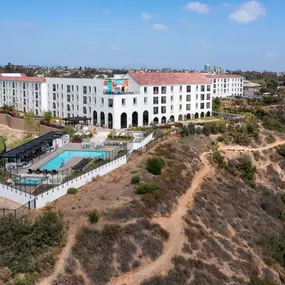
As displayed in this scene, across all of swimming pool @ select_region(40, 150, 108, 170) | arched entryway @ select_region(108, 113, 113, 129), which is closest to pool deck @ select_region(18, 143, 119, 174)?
swimming pool @ select_region(40, 150, 108, 170)

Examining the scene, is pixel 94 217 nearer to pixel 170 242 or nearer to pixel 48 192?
pixel 48 192

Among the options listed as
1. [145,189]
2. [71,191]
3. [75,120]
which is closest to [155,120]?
[75,120]

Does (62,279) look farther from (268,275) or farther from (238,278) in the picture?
(268,275)

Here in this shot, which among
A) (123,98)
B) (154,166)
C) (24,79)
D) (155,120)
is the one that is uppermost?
(24,79)

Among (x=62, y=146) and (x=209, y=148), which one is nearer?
(x=62, y=146)

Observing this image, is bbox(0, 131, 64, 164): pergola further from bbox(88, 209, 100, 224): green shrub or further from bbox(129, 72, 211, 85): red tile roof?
bbox(129, 72, 211, 85): red tile roof

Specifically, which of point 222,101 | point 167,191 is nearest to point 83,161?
point 167,191
